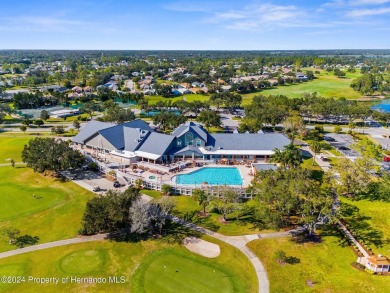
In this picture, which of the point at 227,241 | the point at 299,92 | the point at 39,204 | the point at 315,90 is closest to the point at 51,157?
the point at 39,204

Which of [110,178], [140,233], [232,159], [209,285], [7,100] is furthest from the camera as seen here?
[7,100]

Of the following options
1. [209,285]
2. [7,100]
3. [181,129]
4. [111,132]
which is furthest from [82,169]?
[7,100]

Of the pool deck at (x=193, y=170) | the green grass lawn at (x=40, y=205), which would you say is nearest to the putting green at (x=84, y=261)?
the green grass lawn at (x=40, y=205)

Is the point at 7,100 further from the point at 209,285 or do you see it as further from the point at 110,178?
the point at 209,285

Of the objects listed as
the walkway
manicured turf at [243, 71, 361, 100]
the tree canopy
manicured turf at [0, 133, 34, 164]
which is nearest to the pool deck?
the tree canopy

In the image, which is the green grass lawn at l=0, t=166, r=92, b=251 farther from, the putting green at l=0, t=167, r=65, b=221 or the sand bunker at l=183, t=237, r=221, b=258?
the sand bunker at l=183, t=237, r=221, b=258

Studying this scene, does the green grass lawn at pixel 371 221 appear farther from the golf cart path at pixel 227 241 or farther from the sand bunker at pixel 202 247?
the sand bunker at pixel 202 247
